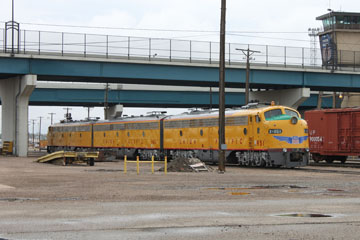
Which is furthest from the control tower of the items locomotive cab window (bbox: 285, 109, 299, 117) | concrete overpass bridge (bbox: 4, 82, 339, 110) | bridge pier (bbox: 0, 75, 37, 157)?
locomotive cab window (bbox: 285, 109, 299, 117)

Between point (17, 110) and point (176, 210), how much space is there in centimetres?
3913

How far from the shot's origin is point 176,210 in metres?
12.6

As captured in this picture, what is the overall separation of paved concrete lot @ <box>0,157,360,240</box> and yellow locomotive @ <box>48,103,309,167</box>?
11.3m

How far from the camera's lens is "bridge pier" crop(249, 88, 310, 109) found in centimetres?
5619

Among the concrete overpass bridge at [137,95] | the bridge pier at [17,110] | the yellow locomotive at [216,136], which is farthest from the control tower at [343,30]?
the bridge pier at [17,110]

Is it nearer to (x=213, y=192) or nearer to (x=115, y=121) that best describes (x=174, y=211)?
(x=213, y=192)

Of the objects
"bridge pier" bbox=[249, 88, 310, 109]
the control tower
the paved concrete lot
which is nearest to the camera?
the paved concrete lot

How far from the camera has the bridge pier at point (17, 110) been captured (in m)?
47.7

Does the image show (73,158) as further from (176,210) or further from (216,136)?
(176,210)

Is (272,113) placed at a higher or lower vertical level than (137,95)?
lower

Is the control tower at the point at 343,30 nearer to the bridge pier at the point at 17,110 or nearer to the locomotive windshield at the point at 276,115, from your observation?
the bridge pier at the point at 17,110

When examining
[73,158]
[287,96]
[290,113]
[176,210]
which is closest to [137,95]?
[287,96]

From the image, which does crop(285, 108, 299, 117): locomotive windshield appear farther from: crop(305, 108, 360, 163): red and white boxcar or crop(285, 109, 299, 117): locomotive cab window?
crop(305, 108, 360, 163): red and white boxcar

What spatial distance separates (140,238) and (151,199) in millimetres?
6061
